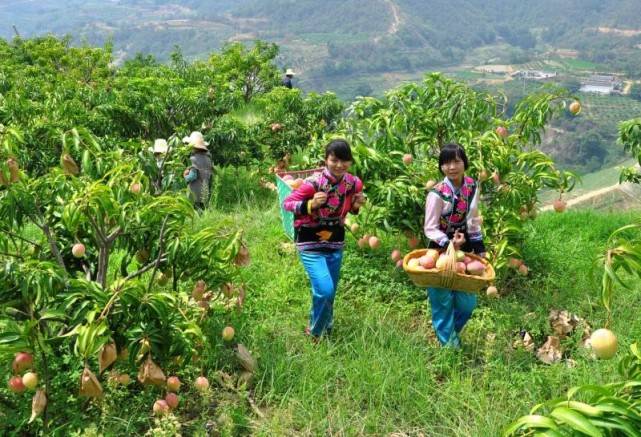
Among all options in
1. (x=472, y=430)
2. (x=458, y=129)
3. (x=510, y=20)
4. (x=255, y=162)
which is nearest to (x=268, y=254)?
(x=458, y=129)

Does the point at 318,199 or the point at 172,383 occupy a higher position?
the point at 318,199

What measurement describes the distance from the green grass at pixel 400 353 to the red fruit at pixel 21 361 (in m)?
1.05

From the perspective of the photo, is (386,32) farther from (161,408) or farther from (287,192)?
(161,408)

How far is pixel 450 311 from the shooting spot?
3396mm

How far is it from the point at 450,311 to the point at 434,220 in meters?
0.53

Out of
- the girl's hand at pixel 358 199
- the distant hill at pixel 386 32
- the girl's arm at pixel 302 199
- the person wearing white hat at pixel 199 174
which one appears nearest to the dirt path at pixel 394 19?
the distant hill at pixel 386 32

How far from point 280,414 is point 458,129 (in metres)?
2.56

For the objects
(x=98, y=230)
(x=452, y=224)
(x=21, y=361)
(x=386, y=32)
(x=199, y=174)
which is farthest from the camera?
(x=386, y=32)

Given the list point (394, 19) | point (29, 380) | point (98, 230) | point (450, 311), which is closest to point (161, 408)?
point (29, 380)

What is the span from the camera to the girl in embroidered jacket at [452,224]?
3.22 m

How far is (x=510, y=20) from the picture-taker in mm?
183750

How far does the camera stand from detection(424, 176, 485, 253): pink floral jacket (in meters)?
3.27

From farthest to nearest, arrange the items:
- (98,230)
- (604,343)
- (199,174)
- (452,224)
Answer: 1. (199,174)
2. (452,224)
3. (98,230)
4. (604,343)

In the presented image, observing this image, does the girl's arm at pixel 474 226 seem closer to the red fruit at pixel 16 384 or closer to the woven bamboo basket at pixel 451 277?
the woven bamboo basket at pixel 451 277
